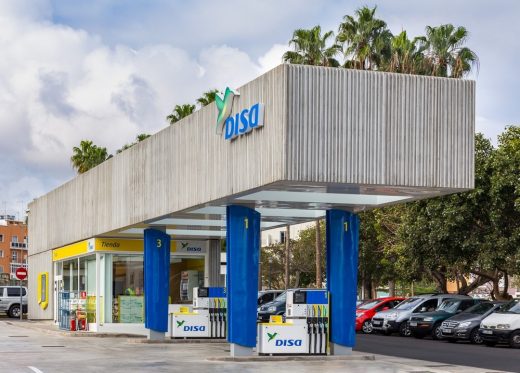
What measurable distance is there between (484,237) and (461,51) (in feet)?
35.0

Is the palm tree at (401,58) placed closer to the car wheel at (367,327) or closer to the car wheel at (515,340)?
the car wheel at (367,327)

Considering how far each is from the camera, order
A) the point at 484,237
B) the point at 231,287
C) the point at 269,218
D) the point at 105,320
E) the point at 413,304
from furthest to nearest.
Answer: the point at 484,237 < the point at 413,304 < the point at 105,320 < the point at 269,218 < the point at 231,287

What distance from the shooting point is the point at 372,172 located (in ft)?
66.1

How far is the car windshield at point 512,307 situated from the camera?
31703mm

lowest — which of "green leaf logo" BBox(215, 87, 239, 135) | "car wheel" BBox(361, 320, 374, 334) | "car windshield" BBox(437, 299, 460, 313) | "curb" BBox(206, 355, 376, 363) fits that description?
"car wheel" BBox(361, 320, 374, 334)

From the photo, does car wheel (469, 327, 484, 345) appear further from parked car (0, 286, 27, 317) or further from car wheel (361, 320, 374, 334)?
parked car (0, 286, 27, 317)

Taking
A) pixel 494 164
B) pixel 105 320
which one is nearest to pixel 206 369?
pixel 105 320

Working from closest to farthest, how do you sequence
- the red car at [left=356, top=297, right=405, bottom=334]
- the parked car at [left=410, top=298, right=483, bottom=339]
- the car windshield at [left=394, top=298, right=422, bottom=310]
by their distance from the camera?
1. the parked car at [left=410, top=298, right=483, bottom=339]
2. the car windshield at [left=394, top=298, right=422, bottom=310]
3. the red car at [left=356, top=297, right=405, bottom=334]

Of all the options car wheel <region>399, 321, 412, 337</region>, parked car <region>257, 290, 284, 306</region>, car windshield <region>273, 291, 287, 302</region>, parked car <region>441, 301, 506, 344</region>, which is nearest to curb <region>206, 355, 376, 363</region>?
parked car <region>441, 301, 506, 344</region>

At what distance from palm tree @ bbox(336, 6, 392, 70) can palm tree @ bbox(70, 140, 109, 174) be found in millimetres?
23096

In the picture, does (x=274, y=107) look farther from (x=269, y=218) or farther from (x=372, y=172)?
(x=269, y=218)

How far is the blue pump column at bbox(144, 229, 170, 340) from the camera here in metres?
30.3

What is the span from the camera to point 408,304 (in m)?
40.1

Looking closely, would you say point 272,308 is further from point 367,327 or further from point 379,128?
point 379,128
